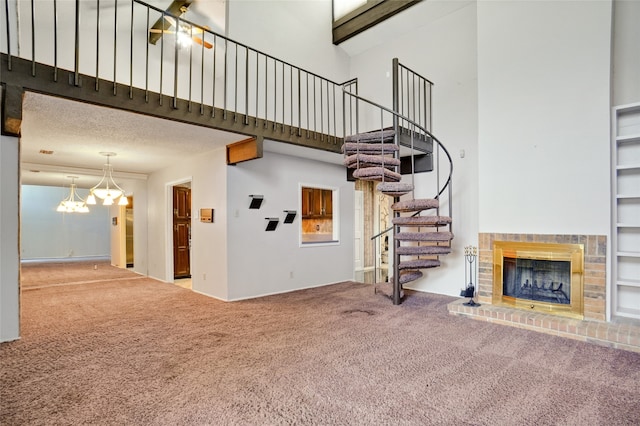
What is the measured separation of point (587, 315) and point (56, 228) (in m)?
14.4

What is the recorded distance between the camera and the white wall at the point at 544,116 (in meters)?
3.61

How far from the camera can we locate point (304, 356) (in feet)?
9.66

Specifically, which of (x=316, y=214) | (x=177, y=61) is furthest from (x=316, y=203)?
(x=177, y=61)

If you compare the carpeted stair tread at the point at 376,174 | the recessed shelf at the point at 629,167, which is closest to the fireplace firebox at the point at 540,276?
the recessed shelf at the point at 629,167

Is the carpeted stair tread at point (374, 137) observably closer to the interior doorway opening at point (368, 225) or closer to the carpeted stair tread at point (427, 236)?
the carpeted stair tread at point (427, 236)

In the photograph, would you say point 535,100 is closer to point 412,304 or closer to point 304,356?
point 412,304

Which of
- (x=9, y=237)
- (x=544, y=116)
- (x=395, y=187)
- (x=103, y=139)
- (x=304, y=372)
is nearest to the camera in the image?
(x=304, y=372)

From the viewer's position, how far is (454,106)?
17.9ft

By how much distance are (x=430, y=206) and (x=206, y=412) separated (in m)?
3.39

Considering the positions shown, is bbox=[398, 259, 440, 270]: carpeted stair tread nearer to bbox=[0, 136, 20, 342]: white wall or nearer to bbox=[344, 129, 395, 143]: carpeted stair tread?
bbox=[344, 129, 395, 143]: carpeted stair tread

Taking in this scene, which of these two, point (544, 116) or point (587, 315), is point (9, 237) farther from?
point (587, 315)

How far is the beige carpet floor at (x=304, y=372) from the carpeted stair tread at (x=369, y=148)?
2128mm

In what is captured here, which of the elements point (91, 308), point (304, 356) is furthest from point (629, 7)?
point (91, 308)

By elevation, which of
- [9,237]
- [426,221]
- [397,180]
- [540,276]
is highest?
[397,180]
